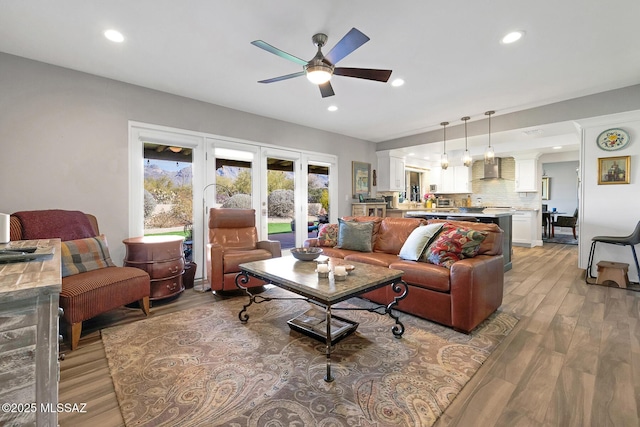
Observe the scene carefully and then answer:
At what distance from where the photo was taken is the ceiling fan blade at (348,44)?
1867mm

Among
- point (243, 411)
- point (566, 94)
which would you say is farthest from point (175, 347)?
Answer: point (566, 94)

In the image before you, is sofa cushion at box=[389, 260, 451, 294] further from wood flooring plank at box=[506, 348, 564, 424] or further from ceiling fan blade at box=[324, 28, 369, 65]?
ceiling fan blade at box=[324, 28, 369, 65]

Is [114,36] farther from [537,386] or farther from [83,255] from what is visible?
[537,386]

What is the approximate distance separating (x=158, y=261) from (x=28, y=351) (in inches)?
96.9

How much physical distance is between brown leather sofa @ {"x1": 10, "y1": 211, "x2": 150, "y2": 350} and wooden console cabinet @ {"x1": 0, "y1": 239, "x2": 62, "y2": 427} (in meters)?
1.66

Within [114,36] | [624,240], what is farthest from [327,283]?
[624,240]

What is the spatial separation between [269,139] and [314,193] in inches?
57.0

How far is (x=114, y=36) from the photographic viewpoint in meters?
2.47

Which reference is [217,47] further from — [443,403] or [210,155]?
[443,403]

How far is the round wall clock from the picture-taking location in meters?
3.87

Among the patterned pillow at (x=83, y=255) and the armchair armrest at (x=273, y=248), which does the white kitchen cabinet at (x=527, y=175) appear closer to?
the armchair armrest at (x=273, y=248)

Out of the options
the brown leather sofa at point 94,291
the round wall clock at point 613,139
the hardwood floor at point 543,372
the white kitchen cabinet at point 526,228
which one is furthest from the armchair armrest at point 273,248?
the white kitchen cabinet at point 526,228

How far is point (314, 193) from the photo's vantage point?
18.7 feet

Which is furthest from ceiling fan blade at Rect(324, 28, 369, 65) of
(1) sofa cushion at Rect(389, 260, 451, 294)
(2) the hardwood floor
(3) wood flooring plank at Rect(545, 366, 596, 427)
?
(3) wood flooring plank at Rect(545, 366, 596, 427)
